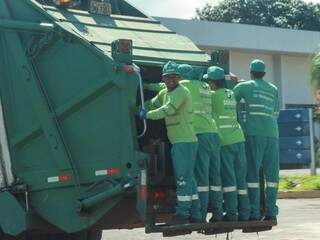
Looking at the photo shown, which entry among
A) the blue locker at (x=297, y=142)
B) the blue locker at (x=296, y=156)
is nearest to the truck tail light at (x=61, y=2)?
the blue locker at (x=297, y=142)

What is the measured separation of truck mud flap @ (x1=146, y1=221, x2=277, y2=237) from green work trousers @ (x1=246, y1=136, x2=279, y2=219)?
13cm

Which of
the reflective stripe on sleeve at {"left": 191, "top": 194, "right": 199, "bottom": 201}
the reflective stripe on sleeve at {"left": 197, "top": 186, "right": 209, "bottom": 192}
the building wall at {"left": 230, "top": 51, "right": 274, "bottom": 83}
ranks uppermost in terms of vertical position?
the building wall at {"left": 230, "top": 51, "right": 274, "bottom": 83}

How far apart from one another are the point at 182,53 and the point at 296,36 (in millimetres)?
29586

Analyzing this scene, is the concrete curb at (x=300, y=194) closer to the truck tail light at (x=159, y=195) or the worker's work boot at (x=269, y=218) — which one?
the worker's work boot at (x=269, y=218)

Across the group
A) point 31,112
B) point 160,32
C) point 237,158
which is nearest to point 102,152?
point 31,112

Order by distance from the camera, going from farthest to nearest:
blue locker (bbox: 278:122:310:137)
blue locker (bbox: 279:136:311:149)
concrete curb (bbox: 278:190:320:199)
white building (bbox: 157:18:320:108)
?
white building (bbox: 157:18:320:108) → blue locker (bbox: 278:122:310:137) → blue locker (bbox: 279:136:311:149) → concrete curb (bbox: 278:190:320:199)

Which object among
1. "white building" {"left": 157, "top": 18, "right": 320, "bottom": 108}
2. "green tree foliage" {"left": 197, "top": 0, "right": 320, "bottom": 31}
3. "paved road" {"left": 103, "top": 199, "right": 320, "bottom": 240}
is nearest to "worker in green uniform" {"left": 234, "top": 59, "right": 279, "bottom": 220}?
"paved road" {"left": 103, "top": 199, "right": 320, "bottom": 240}

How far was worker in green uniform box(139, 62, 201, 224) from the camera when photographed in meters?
6.89

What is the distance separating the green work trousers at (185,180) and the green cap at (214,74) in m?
0.93

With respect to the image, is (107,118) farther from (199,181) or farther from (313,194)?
(313,194)

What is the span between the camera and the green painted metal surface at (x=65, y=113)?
22.9 ft

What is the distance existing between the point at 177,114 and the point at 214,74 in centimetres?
82

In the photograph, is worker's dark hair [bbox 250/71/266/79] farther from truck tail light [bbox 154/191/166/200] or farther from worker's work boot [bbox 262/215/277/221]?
truck tail light [bbox 154/191/166/200]

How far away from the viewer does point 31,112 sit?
24.1ft
